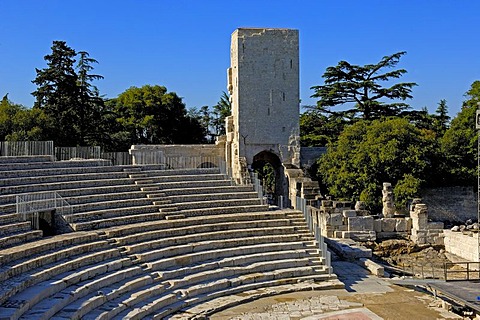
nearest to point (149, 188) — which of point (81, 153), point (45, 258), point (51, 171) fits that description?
point (51, 171)

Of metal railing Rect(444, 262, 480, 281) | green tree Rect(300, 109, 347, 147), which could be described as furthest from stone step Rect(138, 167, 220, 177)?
green tree Rect(300, 109, 347, 147)

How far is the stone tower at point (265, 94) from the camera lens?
84.2 ft

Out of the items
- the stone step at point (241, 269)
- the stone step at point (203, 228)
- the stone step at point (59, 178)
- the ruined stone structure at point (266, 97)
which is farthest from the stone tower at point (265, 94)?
the stone step at point (241, 269)

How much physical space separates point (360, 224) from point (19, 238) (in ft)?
40.2

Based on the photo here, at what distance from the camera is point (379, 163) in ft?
78.4

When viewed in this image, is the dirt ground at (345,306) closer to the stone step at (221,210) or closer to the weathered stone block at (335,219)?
the stone step at (221,210)

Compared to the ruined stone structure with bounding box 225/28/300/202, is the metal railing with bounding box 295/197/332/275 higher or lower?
lower

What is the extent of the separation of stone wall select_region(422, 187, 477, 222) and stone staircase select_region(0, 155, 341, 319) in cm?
1189

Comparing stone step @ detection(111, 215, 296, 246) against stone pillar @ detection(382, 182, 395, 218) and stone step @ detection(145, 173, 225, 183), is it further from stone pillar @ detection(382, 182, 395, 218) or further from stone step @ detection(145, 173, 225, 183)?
stone pillar @ detection(382, 182, 395, 218)

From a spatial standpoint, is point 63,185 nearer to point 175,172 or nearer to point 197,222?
point 197,222

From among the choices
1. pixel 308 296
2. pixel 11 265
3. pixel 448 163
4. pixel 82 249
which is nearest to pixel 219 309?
pixel 308 296

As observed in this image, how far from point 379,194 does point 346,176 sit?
1619 mm

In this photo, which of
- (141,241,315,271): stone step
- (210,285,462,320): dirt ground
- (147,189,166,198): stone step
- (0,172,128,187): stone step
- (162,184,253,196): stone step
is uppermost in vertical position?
(0,172,128,187): stone step

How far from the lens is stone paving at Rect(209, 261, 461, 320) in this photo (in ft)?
36.5
